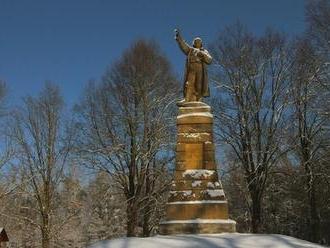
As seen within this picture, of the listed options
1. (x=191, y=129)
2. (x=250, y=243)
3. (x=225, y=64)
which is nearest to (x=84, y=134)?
(x=225, y=64)

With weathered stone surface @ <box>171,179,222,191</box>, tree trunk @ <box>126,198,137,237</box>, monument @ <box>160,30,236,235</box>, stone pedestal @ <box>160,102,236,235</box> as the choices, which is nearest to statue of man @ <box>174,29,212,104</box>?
monument @ <box>160,30,236,235</box>

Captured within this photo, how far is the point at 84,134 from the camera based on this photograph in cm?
2322

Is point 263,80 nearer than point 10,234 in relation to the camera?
Yes

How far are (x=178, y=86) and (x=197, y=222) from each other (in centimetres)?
1232

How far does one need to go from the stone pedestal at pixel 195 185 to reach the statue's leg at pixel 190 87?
0.34 metres

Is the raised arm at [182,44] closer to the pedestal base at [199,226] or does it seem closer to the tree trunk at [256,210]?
the pedestal base at [199,226]

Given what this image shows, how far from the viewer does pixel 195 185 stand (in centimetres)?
1231

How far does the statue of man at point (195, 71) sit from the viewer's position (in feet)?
45.1

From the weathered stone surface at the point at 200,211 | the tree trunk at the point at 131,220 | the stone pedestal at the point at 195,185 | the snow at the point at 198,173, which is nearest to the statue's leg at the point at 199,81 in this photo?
the stone pedestal at the point at 195,185

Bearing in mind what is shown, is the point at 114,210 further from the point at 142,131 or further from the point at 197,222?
the point at 197,222

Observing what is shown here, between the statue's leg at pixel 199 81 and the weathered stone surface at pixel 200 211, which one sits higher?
the statue's leg at pixel 199 81

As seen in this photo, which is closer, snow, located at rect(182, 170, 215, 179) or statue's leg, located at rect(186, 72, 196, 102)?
snow, located at rect(182, 170, 215, 179)

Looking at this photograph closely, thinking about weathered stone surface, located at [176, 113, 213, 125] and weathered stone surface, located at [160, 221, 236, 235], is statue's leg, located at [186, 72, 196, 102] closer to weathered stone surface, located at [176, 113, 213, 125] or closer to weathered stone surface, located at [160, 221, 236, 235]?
weathered stone surface, located at [176, 113, 213, 125]

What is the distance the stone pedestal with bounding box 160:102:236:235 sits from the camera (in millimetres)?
11727
